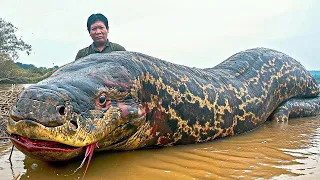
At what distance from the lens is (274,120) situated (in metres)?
5.41

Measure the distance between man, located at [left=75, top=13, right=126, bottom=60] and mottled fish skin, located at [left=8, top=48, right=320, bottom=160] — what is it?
1.89m

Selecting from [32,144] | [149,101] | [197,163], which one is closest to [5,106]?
[149,101]

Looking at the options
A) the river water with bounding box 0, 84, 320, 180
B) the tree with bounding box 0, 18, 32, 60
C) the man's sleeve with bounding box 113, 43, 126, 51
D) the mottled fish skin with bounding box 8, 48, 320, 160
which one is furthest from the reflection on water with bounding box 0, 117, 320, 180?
the tree with bounding box 0, 18, 32, 60

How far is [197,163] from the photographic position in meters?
2.95

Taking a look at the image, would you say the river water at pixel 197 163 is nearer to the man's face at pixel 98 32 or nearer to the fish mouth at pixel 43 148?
the fish mouth at pixel 43 148

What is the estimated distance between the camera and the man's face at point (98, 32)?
588 cm

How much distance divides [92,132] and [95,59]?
948 millimetres

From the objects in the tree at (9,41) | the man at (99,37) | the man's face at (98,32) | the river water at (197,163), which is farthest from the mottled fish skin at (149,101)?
the tree at (9,41)

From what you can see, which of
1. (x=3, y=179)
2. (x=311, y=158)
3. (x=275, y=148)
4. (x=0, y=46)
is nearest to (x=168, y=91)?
(x=275, y=148)

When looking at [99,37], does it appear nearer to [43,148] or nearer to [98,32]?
[98,32]

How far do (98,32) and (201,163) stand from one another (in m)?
3.59

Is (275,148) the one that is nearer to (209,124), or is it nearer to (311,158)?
(311,158)

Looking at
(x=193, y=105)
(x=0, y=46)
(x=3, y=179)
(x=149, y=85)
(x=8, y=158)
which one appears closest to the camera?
(x=3, y=179)

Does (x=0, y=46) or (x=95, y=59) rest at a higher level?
(x=0, y=46)
